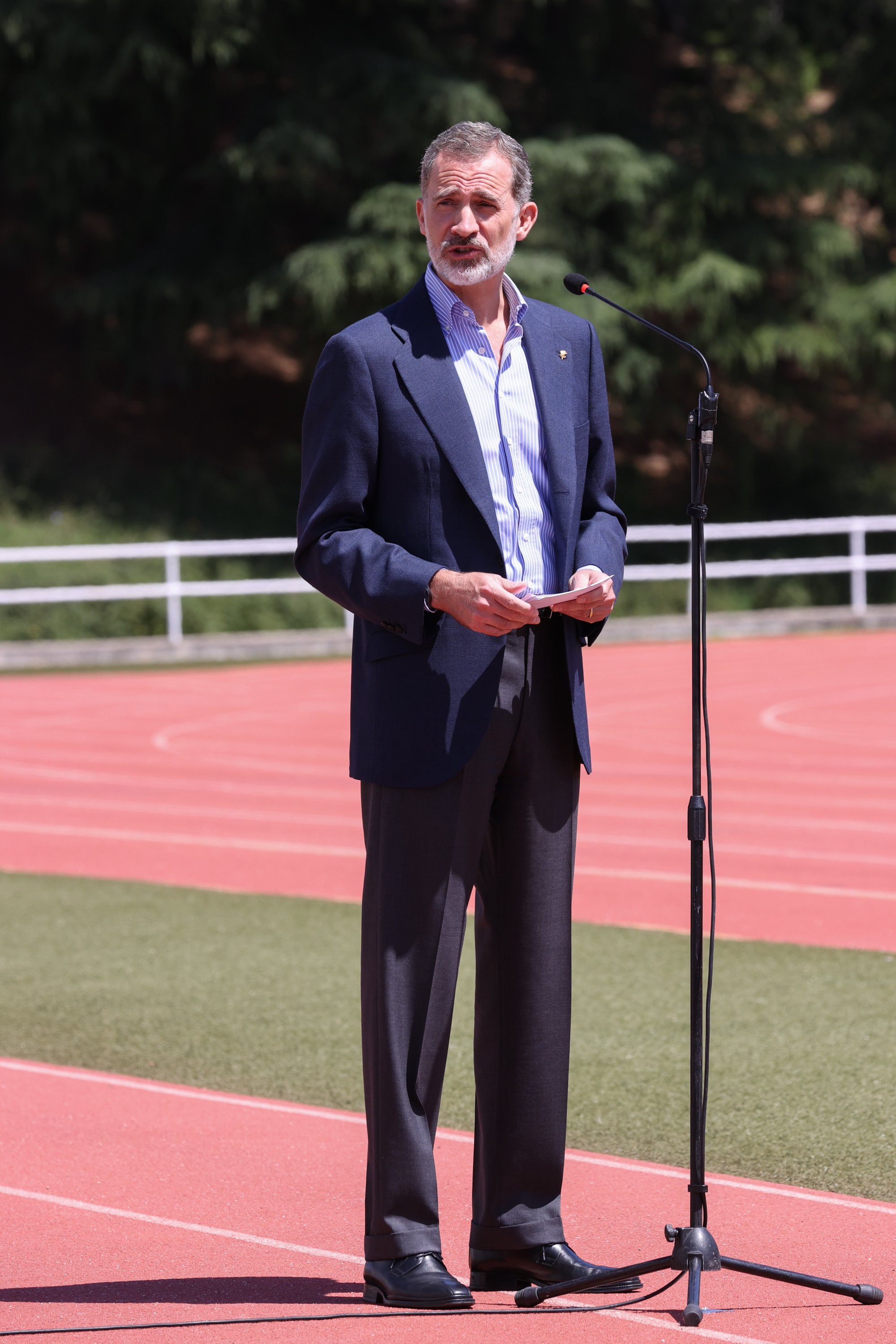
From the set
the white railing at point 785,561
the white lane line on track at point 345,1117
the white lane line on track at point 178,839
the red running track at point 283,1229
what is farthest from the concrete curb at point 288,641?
the red running track at point 283,1229

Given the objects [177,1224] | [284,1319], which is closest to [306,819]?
[177,1224]

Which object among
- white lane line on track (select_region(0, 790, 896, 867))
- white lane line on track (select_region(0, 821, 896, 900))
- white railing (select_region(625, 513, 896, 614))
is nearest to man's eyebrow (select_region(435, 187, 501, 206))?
white lane line on track (select_region(0, 821, 896, 900))

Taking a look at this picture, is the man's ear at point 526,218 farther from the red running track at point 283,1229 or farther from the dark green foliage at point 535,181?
the dark green foliage at point 535,181

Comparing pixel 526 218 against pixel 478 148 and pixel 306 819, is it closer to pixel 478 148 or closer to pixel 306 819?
pixel 478 148

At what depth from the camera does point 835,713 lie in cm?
1512

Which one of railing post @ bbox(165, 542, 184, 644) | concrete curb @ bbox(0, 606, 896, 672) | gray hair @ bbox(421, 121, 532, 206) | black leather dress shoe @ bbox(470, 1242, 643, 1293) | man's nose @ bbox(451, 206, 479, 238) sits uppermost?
gray hair @ bbox(421, 121, 532, 206)

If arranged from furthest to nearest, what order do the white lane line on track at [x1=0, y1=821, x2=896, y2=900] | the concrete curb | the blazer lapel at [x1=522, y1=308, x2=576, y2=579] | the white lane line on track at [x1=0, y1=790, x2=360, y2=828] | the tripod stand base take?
the concrete curb, the white lane line on track at [x1=0, y1=790, x2=360, y2=828], the white lane line on track at [x1=0, y1=821, x2=896, y2=900], the blazer lapel at [x1=522, y1=308, x2=576, y2=579], the tripod stand base

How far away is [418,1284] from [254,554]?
21723 millimetres

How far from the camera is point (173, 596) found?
20.8 metres

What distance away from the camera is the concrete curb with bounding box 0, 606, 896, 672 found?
794 inches

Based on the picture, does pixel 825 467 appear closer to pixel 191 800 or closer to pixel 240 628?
pixel 240 628

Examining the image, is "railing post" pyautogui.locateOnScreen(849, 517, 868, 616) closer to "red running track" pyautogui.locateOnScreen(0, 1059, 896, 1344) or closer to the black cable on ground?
"red running track" pyautogui.locateOnScreen(0, 1059, 896, 1344)

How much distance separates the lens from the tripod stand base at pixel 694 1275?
11.9 ft

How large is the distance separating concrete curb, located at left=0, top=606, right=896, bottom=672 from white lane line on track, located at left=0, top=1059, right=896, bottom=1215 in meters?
13.2
